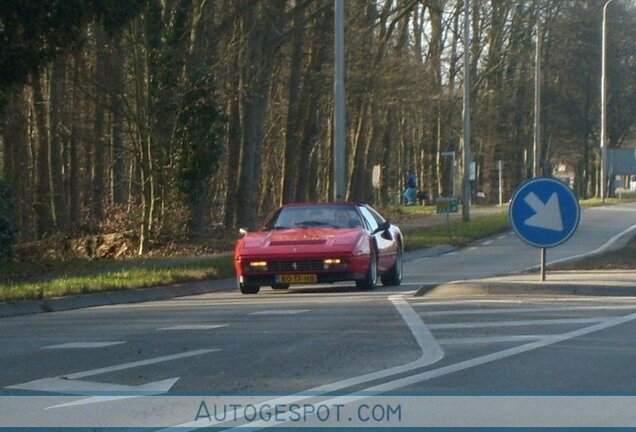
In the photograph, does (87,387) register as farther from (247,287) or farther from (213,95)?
(213,95)

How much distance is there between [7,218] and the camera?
31000mm

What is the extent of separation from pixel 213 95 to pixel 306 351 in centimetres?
2075

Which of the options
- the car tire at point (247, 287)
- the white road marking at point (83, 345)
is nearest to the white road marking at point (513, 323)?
the white road marking at point (83, 345)

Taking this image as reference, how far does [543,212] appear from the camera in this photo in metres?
16.7

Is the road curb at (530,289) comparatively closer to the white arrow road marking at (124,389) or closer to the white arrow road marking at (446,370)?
the white arrow road marking at (446,370)

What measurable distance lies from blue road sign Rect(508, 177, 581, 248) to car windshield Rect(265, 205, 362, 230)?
12.0 ft

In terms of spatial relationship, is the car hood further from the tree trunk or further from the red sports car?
the tree trunk

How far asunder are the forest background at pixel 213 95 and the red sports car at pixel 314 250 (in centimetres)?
484

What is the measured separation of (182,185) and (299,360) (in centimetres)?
2129

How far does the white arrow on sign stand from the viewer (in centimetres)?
1667

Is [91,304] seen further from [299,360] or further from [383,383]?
[383,383]

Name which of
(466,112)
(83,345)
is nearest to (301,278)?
(83,345)

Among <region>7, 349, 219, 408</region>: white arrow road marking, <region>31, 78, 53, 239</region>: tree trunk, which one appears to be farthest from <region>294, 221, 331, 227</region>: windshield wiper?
<region>31, 78, 53, 239</region>: tree trunk

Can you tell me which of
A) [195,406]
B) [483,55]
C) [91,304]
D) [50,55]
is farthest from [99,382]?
[483,55]
